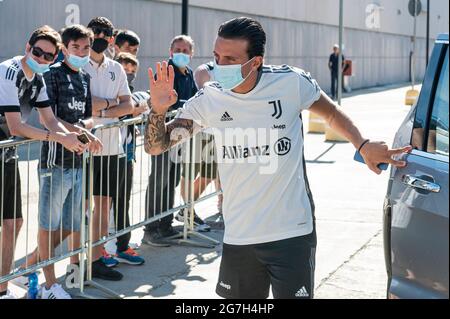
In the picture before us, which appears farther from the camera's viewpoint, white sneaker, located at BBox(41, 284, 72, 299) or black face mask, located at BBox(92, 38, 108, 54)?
black face mask, located at BBox(92, 38, 108, 54)

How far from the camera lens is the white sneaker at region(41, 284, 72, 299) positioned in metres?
5.59

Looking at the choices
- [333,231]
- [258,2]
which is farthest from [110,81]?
[258,2]

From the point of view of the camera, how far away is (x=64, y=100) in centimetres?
583

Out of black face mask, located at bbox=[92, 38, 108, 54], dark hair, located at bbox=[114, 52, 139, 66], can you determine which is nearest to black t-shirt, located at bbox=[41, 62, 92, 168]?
black face mask, located at bbox=[92, 38, 108, 54]

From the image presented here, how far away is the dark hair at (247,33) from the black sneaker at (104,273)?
295 cm

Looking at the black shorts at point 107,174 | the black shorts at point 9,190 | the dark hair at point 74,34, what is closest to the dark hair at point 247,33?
the black shorts at point 9,190

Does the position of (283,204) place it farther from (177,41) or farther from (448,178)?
(177,41)

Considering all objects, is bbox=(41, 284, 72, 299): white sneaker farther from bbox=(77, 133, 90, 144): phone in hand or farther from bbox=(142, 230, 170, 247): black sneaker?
bbox=(142, 230, 170, 247): black sneaker

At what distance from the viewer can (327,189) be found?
1032cm

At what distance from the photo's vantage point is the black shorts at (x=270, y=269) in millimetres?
3832

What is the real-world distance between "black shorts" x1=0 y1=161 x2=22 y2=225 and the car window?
2864 millimetres

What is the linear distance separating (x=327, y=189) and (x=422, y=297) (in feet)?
22.8

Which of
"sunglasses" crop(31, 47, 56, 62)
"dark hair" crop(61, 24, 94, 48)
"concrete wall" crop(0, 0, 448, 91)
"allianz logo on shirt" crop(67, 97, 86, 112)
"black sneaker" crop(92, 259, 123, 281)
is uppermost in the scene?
"concrete wall" crop(0, 0, 448, 91)

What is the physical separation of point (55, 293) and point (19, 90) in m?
1.40
